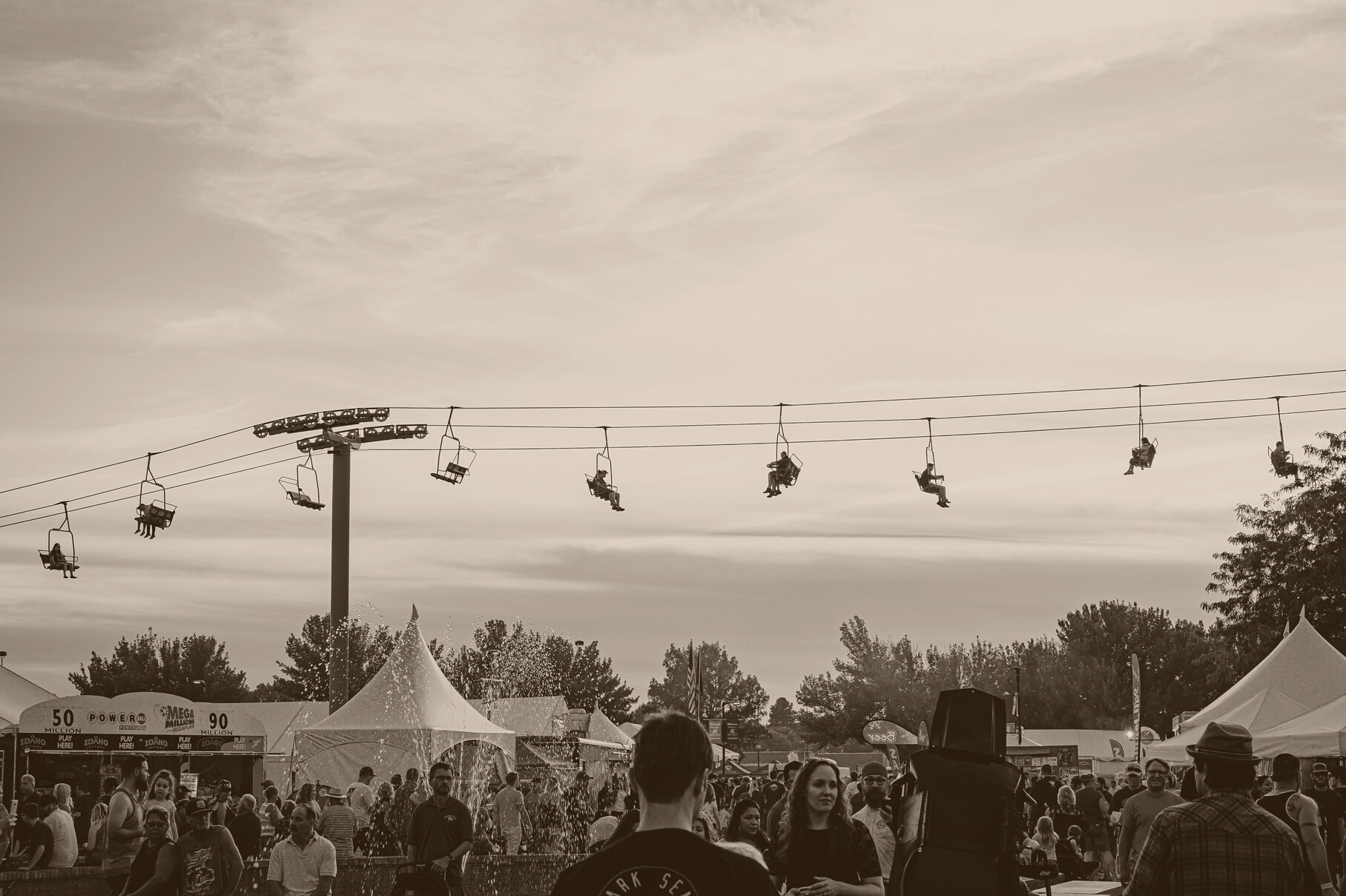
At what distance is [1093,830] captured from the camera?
1956 centimetres

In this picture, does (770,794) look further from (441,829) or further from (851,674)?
(851,674)

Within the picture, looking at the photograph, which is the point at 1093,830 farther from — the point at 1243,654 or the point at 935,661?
the point at 935,661

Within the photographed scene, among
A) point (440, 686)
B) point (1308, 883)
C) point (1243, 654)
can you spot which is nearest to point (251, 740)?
point (440, 686)

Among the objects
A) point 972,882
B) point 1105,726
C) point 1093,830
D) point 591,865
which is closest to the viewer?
point 591,865

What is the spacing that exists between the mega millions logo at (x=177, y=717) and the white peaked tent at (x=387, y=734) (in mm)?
2123

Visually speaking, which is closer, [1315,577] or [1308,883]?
[1308,883]

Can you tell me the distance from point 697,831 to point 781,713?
140m

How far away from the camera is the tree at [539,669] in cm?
8456

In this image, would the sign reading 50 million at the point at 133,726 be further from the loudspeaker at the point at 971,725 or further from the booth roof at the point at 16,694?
the loudspeaker at the point at 971,725

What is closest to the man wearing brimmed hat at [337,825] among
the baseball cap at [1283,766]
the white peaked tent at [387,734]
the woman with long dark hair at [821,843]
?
the white peaked tent at [387,734]

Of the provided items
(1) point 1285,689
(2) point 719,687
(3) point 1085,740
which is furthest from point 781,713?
(1) point 1285,689

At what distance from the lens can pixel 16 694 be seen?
32156 millimetres

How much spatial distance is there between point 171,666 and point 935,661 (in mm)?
51114

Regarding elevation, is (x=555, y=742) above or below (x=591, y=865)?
below
